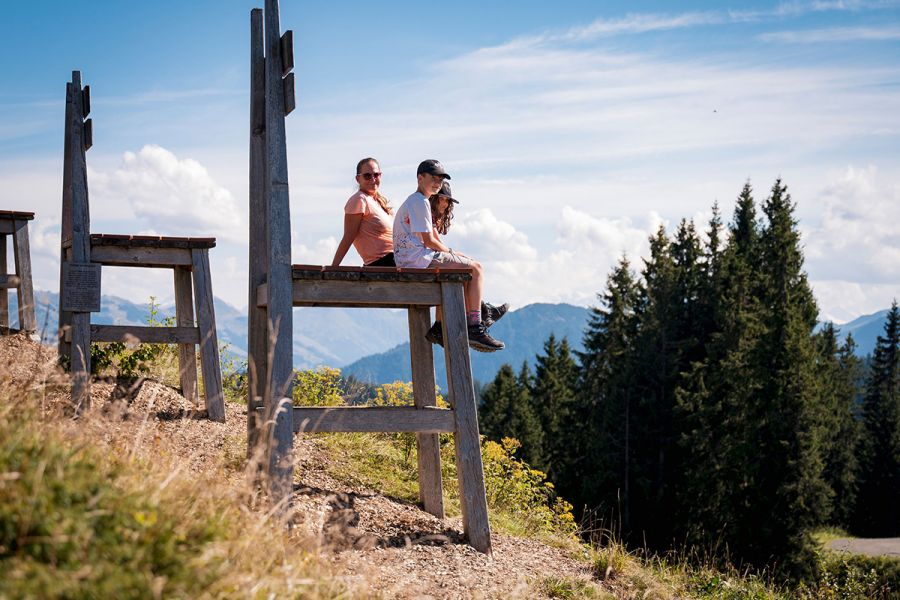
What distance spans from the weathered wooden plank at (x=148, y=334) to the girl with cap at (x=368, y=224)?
1.90 metres

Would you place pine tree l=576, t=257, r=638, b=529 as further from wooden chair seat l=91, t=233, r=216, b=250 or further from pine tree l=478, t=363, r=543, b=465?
wooden chair seat l=91, t=233, r=216, b=250

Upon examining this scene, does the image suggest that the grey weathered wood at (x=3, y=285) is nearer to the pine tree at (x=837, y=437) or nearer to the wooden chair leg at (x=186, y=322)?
the wooden chair leg at (x=186, y=322)

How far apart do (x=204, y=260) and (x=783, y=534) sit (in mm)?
27440

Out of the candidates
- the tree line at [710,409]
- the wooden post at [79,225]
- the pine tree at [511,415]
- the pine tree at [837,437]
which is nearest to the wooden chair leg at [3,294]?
the wooden post at [79,225]

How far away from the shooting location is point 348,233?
679 cm

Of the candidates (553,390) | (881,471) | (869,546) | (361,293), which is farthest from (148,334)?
(881,471)

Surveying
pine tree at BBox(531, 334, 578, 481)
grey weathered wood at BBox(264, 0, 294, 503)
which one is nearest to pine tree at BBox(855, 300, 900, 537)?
pine tree at BBox(531, 334, 578, 481)

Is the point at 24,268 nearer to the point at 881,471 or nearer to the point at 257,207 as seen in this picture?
the point at 257,207

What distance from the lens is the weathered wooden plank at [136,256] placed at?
751cm

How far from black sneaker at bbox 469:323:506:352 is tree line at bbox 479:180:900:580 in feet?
60.7

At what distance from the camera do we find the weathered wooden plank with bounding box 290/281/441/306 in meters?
5.41

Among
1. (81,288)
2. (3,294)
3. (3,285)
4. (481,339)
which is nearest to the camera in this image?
(481,339)

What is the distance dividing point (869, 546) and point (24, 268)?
126 ft

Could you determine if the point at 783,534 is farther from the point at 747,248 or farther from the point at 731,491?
the point at 747,248
